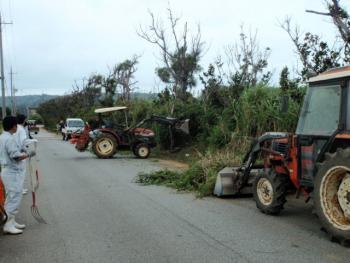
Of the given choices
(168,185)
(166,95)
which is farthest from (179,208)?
(166,95)

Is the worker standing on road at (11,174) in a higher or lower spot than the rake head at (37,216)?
higher

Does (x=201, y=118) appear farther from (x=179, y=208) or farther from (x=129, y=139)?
(x=179, y=208)

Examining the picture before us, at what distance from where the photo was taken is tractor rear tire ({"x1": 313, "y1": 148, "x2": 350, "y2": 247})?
6.35 meters

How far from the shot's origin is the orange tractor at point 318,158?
6539 millimetres

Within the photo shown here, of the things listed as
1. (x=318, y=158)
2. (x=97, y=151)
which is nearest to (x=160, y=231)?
(x=318, y=158)

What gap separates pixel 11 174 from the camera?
24.4 ft

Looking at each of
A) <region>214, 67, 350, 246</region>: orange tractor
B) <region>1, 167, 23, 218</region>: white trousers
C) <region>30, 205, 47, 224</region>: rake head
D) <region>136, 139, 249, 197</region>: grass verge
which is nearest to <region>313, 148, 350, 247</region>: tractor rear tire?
<region>214, 67, 350, 246</region>: orange tractor

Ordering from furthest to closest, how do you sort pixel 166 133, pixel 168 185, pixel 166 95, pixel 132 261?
pixel 166 95
pixel 166 133
pixel 168 185
pixel 132 261

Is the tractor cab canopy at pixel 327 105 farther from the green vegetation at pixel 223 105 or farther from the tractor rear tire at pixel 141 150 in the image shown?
the tractor rear tire at pixel 141 150

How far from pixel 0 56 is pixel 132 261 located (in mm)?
43821

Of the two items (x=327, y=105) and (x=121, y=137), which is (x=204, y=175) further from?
(x=121, y=137)

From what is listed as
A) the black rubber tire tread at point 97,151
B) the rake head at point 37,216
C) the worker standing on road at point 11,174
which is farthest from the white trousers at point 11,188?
the black rubber tire tread at point 97,151

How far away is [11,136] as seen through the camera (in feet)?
24.8

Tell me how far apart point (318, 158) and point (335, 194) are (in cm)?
64
